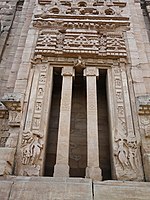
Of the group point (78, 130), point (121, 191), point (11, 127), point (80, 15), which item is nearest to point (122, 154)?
point (121, 191)

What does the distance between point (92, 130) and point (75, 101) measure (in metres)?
2.11

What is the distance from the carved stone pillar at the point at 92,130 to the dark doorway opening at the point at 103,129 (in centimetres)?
61

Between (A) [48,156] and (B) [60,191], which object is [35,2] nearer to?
(A) [48,156]

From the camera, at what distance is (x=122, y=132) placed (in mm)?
5754

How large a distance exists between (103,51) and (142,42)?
1719 mm

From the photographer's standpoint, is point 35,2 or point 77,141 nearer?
point 77,141

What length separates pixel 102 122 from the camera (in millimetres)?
7227

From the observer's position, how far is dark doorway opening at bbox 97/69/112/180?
6.20 metres

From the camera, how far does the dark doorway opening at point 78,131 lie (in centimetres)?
629

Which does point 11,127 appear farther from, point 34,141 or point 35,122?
point 34,141

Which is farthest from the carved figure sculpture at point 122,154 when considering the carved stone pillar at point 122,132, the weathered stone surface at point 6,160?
the weathered stone surface at point 6,160

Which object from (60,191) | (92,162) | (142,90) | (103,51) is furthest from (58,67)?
(60,191)

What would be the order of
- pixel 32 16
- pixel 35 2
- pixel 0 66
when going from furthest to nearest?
pixel 35 2 → pixel 32 16 → pixel 0 66

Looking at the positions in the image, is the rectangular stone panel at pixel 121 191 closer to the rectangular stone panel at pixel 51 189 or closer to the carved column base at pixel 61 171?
the rectangular stone panel at pixel 51 189
